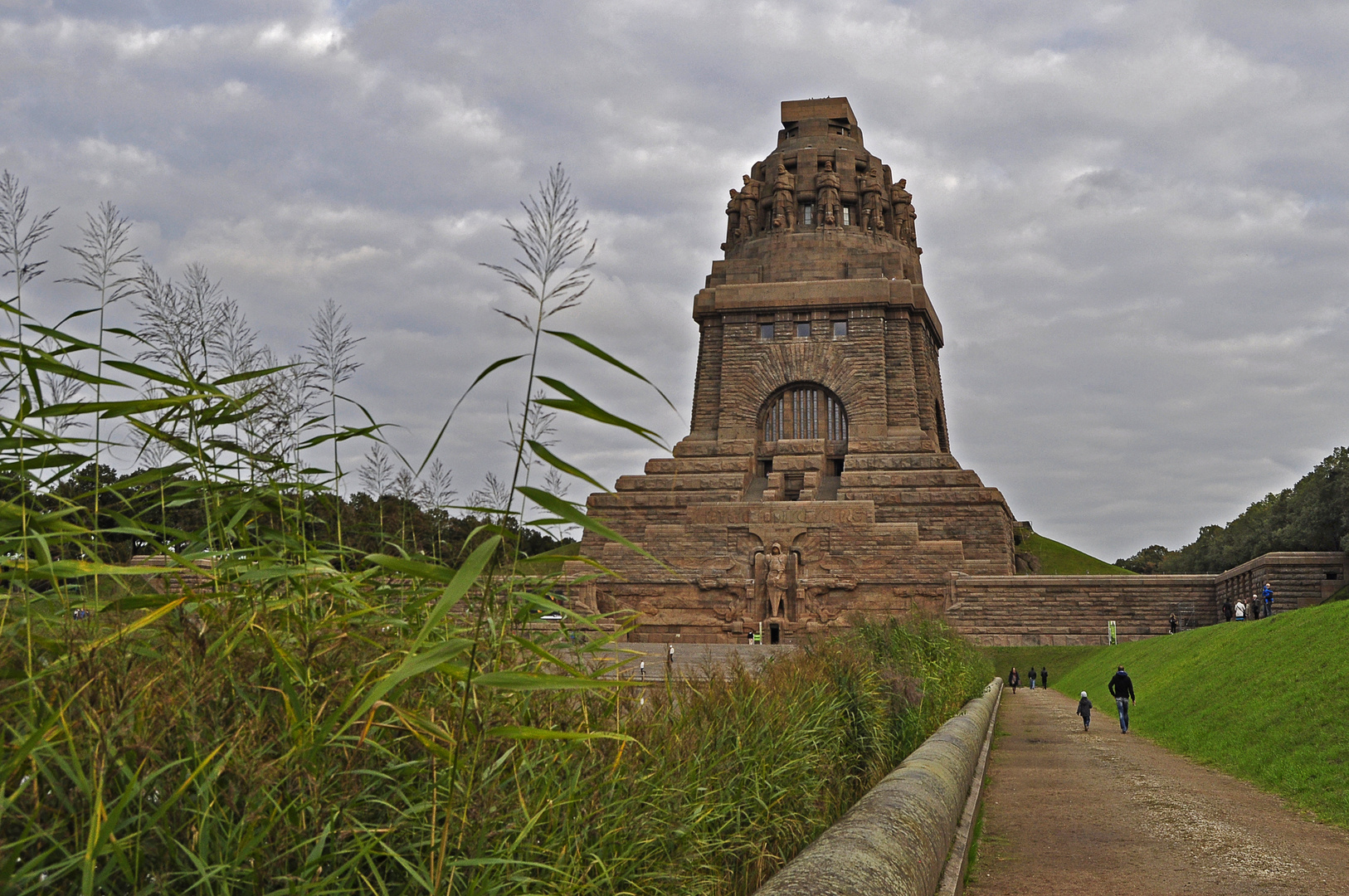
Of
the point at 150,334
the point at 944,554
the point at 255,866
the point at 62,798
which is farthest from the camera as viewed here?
the point at 944,554

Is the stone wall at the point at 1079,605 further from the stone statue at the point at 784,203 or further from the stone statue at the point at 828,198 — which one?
the stone statue at the point at 784,203

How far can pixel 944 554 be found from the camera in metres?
32.2

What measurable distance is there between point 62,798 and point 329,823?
482 mm

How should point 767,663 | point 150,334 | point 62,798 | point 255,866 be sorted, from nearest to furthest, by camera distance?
point 62,798 < point 255,866 < point 150,334 < point 767,663

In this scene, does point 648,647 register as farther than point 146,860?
Yes

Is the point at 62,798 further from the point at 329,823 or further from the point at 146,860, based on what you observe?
the point at 329,823

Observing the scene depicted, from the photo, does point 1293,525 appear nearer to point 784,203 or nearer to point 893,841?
point 784,203

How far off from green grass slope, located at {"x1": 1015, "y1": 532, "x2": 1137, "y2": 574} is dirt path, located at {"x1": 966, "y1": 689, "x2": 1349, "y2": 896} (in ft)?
115

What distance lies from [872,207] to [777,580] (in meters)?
19.1

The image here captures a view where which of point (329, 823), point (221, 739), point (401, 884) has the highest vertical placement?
point (221, 739)

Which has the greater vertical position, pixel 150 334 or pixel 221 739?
→ pixel 150 334

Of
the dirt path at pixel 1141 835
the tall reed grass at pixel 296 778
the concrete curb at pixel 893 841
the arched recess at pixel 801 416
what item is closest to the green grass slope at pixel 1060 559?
the arched recess at pixel 801 416

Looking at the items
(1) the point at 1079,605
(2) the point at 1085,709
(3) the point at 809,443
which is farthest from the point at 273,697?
(3) the point at 809,443

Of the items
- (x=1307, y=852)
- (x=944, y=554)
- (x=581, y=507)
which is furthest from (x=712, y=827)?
(x=944, y=554)
